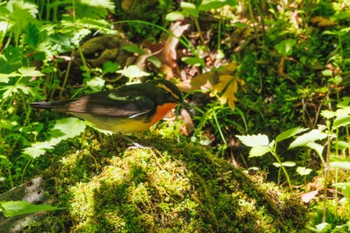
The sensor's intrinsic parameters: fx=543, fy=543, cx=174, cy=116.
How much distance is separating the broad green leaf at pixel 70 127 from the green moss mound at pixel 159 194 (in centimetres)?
54

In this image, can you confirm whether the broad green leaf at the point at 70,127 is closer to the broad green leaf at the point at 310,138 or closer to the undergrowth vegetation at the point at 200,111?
the undergrowth vegetation at the point at 200,111

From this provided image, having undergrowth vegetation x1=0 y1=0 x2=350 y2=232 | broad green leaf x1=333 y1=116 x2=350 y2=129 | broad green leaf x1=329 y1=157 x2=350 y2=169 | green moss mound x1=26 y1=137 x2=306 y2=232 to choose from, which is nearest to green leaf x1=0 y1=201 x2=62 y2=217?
undergrowth vegetation x1=0 y1=0 x2=350 y2=232

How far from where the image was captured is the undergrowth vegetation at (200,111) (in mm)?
3746

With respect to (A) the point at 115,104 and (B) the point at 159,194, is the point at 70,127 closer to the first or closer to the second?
(A) the point at 115,104

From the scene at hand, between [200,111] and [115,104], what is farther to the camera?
[200,111]

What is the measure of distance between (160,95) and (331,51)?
2435mm

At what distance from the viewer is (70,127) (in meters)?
4.73

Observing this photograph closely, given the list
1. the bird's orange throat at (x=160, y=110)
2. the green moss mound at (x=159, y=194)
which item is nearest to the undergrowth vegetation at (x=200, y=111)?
the green moss mound at (x=159, y=194)

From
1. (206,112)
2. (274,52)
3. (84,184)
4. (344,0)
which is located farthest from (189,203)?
(344,0)

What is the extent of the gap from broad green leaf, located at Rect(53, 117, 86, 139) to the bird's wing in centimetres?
12

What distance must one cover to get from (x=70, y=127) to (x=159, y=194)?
1.36 meters

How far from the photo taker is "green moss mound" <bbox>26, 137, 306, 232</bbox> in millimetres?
3572

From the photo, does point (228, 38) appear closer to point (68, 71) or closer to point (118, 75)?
point (118, 75)

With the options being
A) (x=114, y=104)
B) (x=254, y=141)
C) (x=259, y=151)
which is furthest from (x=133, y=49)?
(x=259, y=151)
